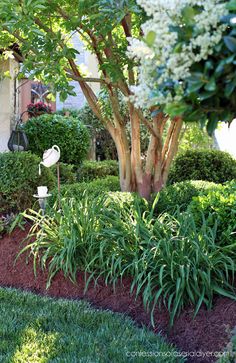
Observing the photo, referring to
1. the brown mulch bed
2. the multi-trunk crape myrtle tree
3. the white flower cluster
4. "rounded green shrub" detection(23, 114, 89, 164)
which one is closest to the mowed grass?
the brown mulch bed

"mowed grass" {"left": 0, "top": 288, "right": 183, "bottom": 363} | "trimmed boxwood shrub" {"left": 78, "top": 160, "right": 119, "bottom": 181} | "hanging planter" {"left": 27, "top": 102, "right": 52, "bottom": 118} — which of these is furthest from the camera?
"hanging planter" {"left": 27, "top": 102, "right": 52, "bottom": 118}

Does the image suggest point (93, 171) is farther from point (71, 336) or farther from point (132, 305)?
point (71, 336)

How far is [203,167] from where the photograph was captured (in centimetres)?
768

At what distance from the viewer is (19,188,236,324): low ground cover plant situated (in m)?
3.41

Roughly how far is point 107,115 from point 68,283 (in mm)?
2947

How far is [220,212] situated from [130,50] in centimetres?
247

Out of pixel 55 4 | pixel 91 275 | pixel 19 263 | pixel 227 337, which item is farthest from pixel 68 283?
pixel 55 4

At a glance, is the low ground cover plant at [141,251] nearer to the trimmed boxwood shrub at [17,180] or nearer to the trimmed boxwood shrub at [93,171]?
the trimmed boxwood shrub at [17,180]

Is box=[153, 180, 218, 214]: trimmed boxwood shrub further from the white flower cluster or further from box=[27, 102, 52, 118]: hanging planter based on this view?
box=[27, 102, 52, 118]: hanging planter

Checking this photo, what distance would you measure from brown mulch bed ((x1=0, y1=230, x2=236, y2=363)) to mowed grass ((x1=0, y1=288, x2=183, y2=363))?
15 centimetres

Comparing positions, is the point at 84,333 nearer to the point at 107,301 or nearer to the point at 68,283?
the point at 107,301

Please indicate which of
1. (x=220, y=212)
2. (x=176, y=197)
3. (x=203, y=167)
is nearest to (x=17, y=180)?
(x=176, y=197)

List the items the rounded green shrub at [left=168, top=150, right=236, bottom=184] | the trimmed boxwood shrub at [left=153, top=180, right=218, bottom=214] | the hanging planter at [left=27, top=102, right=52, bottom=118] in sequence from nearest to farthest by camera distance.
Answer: the trimmed boxwood shrub at [left=153, top=180, right=218, bottom=214] → the rounded green shrub at [left=168, top=150, right=236, bottom=184] → the hanging planter at [left=27, top=102, right=52, bottom=118]

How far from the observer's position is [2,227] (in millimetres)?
4859
